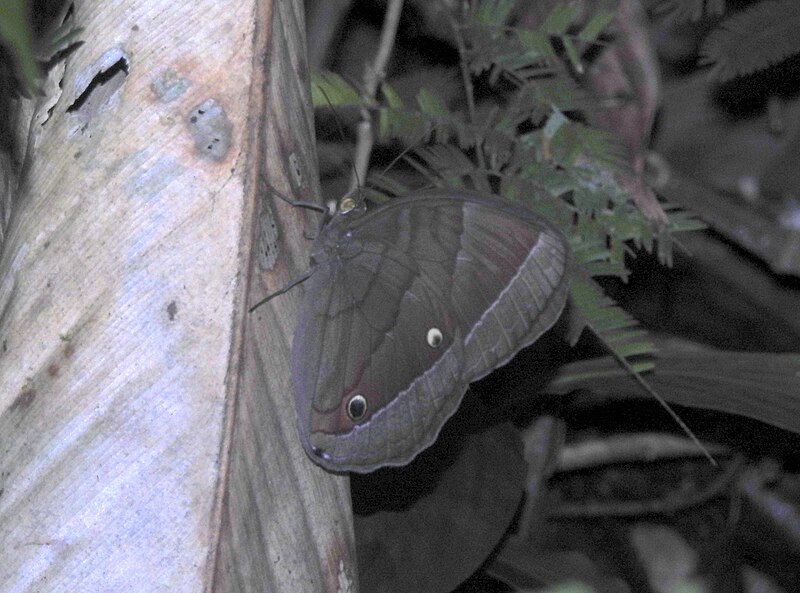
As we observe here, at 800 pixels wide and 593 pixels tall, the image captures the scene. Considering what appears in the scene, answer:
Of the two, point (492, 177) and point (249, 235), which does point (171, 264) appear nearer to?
point (249, 235)

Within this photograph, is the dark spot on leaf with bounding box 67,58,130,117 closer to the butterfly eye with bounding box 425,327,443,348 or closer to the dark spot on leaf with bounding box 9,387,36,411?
the dark spot on leaf with bounding box 9,387,36,411

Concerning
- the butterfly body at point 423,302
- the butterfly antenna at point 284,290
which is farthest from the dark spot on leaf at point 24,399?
the butterfly body at point 423,302

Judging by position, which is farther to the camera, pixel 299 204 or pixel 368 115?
pixel 368 115

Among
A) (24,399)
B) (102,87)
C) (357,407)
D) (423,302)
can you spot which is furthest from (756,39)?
(24,399)

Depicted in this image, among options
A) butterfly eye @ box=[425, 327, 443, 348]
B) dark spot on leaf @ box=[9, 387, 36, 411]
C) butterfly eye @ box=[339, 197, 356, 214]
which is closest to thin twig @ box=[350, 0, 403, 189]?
butterfly eye @ box=[339, 197, 356, 214]

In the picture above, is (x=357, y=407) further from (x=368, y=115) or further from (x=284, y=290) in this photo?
(x=368, y=115)
